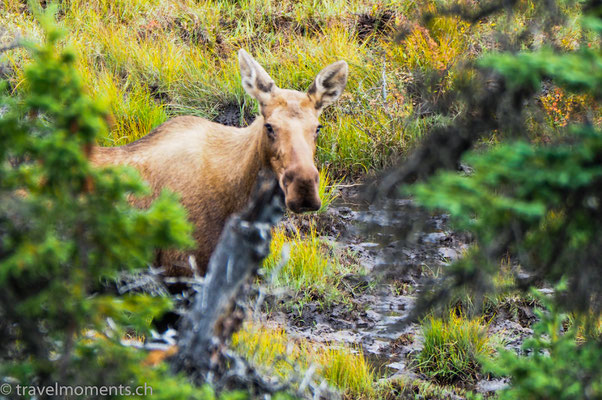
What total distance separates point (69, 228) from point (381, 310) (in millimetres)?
4260

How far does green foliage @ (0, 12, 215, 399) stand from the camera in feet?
7.11

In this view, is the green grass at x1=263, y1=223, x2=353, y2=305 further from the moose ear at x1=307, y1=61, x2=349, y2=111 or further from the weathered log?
the weathered log

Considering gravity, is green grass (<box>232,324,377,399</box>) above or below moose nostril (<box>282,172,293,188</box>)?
below

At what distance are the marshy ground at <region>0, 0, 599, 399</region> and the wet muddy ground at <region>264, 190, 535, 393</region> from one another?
0.02 m

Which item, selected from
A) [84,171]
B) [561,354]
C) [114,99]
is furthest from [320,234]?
[84,171]

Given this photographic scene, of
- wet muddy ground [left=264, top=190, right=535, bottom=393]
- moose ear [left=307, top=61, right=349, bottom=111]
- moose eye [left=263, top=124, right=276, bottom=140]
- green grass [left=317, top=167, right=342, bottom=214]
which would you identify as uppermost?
moose ear [left=307, top=61, right=349, bottom=111]

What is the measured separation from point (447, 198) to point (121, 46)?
7.53 metres

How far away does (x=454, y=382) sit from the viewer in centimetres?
529

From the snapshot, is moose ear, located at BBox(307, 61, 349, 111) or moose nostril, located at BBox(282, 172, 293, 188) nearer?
moose nostril, located at BBox(282, 172, 293, 188)

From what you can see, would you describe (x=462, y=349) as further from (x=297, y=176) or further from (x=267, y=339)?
(x=297, y=176)

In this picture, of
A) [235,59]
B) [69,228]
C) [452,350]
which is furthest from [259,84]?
[235,59]

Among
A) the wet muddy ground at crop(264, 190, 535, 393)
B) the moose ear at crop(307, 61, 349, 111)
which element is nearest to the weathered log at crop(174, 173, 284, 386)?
the wet muddy ground at crop(264, 190, 535, 393)

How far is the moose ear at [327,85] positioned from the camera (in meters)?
5.18

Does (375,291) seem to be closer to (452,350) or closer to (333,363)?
(452,350)
